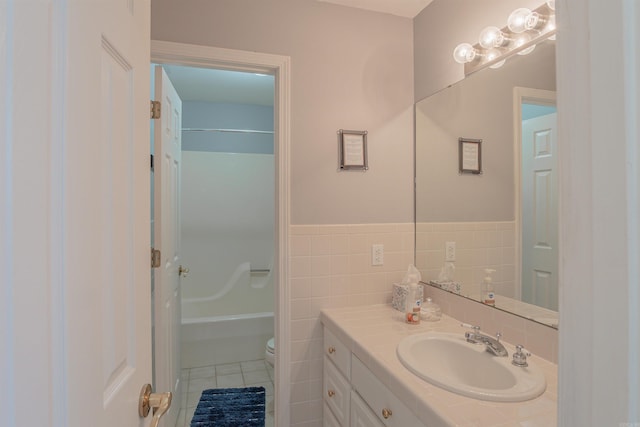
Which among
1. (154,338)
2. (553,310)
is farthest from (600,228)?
(154,338)

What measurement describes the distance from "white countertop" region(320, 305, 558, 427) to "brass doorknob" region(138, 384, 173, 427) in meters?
0.67

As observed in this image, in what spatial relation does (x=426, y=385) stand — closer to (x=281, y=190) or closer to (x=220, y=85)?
(x=281, y=190)

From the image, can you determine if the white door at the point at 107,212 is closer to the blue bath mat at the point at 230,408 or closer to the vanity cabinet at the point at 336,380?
the vanity cabinet at the point at 336,380

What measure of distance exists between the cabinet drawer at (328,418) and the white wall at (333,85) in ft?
3.15

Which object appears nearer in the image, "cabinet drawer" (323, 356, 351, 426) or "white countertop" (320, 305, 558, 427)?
"white countertop" (320, 305, 558, 427)

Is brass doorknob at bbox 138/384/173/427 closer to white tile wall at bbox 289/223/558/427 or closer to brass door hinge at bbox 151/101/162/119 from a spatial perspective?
A: white tile wall at bbox 289/223/558/427

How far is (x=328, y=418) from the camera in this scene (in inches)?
65.3

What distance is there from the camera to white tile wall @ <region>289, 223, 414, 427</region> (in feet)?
5.75

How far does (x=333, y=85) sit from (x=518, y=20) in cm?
87

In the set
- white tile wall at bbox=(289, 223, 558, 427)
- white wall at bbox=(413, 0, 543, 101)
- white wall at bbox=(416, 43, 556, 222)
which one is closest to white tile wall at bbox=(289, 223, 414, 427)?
white tile wall at bbox=(289, 223, 558, 427)

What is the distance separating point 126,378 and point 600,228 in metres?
0.76

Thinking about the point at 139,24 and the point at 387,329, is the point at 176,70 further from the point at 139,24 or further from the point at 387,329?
the point at 387,329

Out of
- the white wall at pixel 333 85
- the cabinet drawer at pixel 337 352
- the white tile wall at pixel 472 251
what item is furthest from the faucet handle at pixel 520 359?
the white wall at pixel 333 85

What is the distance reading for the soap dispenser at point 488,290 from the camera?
4.75ft
